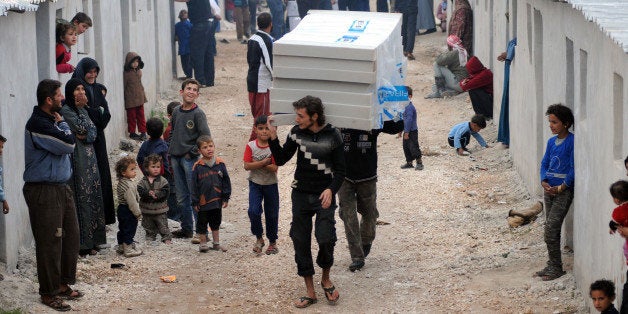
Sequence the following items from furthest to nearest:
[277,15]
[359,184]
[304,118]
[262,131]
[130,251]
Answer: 1. [277,15]
2. [130,251]
3. [262,131]
4. [359,184]
5. [304,118]

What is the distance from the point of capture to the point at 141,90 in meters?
17.9

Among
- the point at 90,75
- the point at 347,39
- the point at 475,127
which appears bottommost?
the point at 475,127

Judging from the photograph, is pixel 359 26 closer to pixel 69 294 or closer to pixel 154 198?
pixel 154 198

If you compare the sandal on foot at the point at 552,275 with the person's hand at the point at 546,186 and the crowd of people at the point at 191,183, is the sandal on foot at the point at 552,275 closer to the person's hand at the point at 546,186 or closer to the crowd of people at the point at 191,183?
the crowd of people at the point at 191,183

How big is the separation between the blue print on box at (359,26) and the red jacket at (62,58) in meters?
4.19

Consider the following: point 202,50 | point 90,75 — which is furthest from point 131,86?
point 90,75

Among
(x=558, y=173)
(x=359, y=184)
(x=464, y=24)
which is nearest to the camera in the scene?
(x=558, y=173)

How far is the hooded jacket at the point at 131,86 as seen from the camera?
1762 centimetres

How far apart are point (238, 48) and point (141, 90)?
39.3 ft

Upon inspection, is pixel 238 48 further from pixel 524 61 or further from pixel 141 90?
pixel 524 61

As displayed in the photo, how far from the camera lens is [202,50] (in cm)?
2372

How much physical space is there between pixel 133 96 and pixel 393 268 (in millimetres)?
8017

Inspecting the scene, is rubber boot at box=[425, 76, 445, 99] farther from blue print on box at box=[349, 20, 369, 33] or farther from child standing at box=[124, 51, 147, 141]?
blue print on box at box=[349, 20, 369, 33]

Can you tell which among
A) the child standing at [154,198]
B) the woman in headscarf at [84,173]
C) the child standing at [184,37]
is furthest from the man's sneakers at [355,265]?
the child standing at [184,37]
